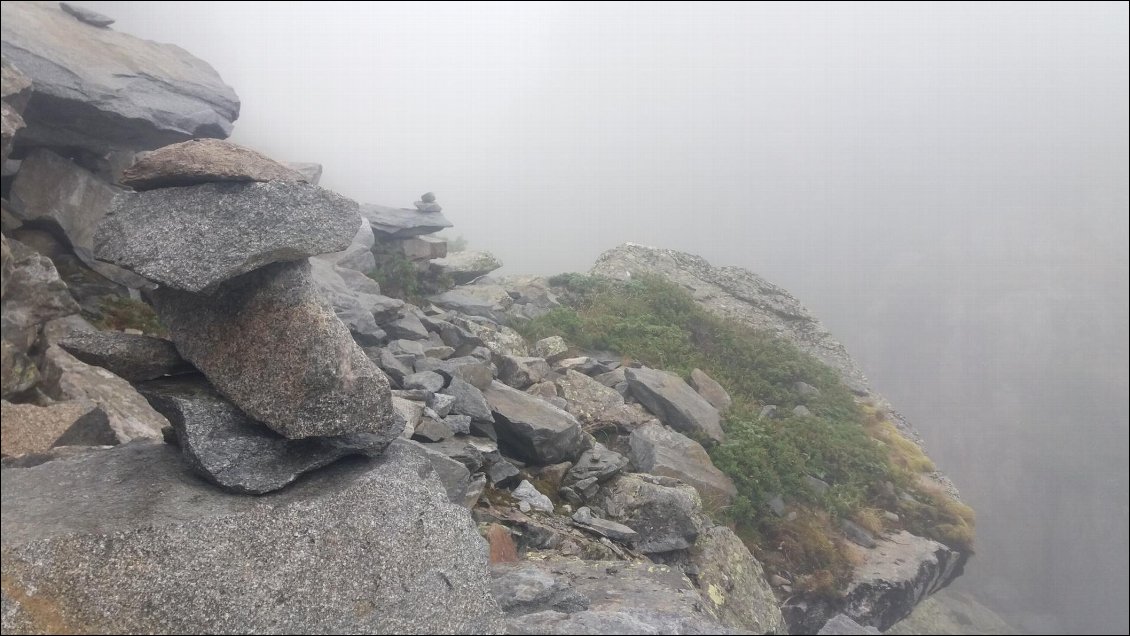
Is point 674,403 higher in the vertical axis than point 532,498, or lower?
higher

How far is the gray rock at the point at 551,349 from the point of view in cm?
1630

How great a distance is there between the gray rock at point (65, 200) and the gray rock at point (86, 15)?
7.83 feet

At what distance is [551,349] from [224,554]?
12.3m

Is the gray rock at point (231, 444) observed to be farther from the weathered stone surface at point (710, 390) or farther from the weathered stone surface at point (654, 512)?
the weathered stone surface at point (710, 390)

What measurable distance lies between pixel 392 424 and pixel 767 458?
9.58 metres

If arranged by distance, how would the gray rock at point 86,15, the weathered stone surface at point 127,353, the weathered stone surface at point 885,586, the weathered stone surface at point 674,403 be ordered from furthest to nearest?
1. the weathered stone surface at point 674,403
2. the weathered stone surface at point 885,586
3. the gray rock at point 86,15
4. the weathered stone surface at point 127,353

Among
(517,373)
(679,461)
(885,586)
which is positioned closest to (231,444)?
(517,373)

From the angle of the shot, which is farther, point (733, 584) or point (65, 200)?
point (65, 200)

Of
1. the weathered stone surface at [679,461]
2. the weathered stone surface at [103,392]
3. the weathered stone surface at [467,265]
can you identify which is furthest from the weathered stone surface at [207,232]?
the weathered stone surface at [467,265]

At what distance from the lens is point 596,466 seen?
10094 millimetres

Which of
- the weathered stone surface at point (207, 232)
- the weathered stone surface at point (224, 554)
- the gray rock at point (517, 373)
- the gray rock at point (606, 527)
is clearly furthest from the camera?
the gray rock at point (517, 373)

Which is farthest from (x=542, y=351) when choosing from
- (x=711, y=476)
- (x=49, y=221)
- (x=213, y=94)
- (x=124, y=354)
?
(x=124, y=354)

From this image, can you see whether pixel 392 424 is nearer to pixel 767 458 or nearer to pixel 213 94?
pixel 213 94

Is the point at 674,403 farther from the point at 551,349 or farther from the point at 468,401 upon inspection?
the point at 468,401
